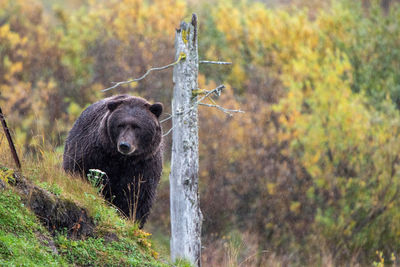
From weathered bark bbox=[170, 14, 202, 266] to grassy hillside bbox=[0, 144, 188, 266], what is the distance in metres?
1.25

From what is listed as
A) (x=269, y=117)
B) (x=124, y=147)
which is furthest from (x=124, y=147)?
(x=269, y=117)

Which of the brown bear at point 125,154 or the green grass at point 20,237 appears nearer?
the green grass at point 20,237

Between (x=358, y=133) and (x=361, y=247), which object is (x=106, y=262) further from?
(x=358, y=133)

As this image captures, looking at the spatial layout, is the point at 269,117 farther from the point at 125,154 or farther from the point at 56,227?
the point at 56,227

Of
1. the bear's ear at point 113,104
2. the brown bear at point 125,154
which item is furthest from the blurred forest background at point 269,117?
the bear's ear at point 113,104

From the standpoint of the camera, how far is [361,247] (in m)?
18.4

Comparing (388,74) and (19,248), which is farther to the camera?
(388,74)

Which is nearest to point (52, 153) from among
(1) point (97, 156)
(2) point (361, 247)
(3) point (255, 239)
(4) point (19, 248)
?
(1) point (97, 156)

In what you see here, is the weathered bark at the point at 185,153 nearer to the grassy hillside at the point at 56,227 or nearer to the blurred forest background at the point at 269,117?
the grassy hillside at the point at 56,227

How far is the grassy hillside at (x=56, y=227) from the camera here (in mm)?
5945

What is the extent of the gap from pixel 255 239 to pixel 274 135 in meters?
3.50

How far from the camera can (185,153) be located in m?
9.15

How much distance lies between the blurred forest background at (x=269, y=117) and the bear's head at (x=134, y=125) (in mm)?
5686

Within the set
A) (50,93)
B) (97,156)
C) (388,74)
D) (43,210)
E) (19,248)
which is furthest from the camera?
(388,74)
